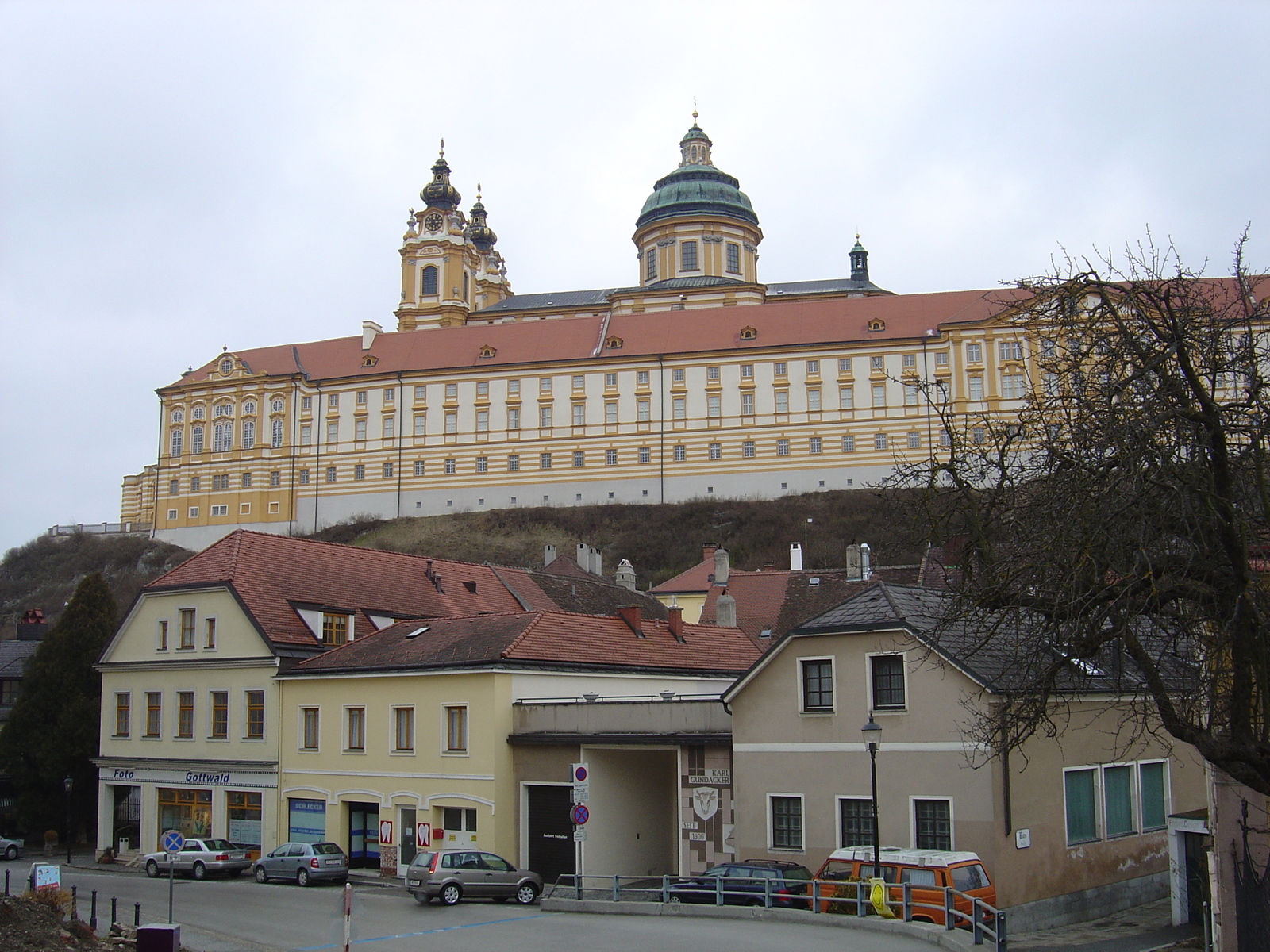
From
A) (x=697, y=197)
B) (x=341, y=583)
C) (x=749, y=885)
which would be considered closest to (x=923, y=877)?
(x=749, y=885)

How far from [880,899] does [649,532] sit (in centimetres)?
6591

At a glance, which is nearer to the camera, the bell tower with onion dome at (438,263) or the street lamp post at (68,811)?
the street lamp post at (68,811)

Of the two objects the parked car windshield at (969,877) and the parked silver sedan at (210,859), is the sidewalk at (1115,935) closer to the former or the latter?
the parked car windshield at (969,877)

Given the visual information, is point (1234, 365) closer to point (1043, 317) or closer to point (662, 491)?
point (1043, 317)

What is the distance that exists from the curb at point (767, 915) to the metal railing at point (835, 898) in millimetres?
235

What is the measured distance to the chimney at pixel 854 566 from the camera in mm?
48812

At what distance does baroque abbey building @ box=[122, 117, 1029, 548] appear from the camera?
8906 centimetres

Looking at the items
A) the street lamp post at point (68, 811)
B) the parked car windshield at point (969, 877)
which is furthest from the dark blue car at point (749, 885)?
the street lamp post at point (68, 811)

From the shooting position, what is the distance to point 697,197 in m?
113

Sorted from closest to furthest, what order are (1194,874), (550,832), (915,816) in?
(1194,874), (915,816), (550,832)

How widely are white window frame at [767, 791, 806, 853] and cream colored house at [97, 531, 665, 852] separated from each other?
1366 centimetres

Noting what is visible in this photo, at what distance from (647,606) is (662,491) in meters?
44.5

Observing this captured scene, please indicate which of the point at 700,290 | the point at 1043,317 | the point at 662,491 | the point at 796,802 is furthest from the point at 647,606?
the point at 700,290

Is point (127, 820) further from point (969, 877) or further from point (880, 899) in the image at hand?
point (969, 877)
